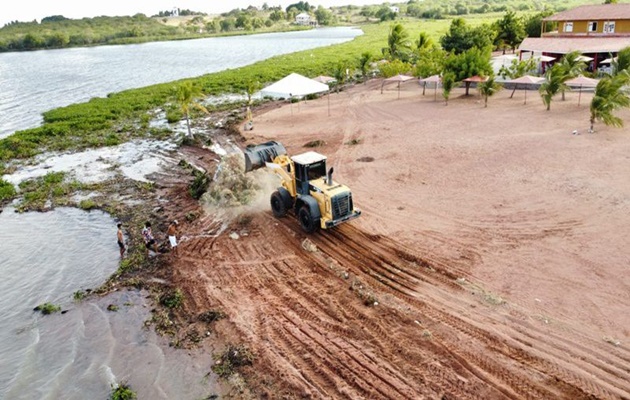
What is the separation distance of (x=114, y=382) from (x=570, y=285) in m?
10.8

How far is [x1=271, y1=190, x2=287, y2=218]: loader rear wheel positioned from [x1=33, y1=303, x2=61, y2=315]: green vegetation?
7072mm

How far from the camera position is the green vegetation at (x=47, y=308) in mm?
12477

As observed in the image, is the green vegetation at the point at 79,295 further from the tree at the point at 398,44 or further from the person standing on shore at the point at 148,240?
the tree at the point at 398,44

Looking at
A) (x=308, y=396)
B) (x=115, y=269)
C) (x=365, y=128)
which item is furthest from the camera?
(x=365, y=128)

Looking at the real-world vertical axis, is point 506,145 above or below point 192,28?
below

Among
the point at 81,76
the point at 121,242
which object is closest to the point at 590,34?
the point at 121,242

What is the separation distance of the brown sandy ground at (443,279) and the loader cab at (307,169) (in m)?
1.66

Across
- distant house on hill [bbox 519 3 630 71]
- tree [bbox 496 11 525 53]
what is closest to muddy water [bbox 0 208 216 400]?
distant house on hill [bbox 519 3 630 71]

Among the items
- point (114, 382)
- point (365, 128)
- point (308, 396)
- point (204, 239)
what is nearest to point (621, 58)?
point (365, 128)

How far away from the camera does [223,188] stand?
17625 millimetres

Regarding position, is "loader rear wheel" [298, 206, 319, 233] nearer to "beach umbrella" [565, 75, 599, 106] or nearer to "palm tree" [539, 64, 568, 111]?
"palm tree" [539, 64, 568, 111]

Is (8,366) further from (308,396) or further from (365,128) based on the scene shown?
(365,128)

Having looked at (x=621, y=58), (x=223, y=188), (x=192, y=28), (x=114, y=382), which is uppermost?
(x=192, y=28)

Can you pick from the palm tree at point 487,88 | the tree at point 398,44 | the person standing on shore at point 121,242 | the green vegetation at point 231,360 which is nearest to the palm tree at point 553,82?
the palm tree at point 487,88
